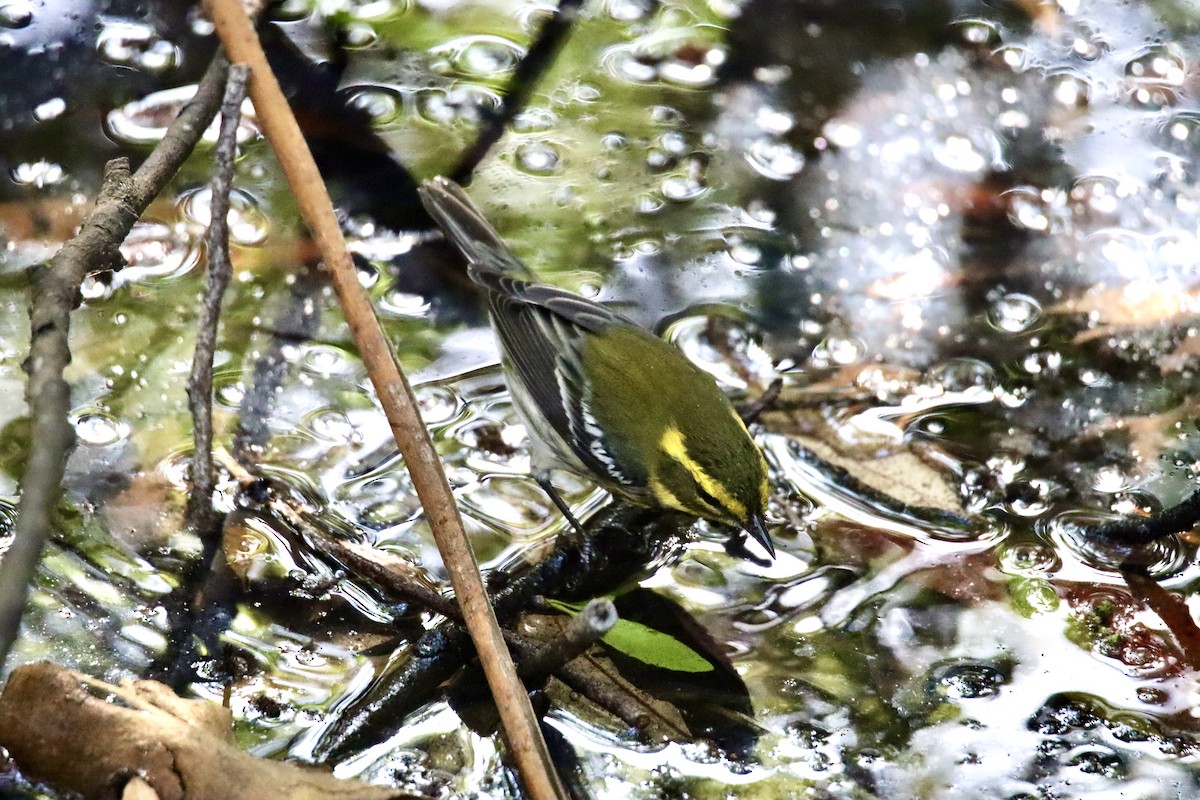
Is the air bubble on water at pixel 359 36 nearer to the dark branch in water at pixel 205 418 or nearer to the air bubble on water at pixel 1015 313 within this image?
the dark branch in water at pixel 205 418

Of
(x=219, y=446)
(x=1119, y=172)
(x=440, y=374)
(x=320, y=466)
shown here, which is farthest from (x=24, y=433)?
(x=1119, y=172)

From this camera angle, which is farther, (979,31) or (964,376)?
(979,31)

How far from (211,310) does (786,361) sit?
2.26m

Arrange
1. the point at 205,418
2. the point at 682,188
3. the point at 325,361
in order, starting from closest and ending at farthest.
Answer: the point at 205,418, the point at 325,361, the point at 682,188

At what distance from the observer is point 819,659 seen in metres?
3.53

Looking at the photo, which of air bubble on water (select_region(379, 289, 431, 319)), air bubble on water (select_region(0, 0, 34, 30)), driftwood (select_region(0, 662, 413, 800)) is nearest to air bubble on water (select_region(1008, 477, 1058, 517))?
air bubble on water (select_region(379, 289, 431, 319))

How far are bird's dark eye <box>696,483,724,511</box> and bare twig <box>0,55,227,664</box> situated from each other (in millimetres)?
1870

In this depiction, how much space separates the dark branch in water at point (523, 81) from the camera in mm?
5523

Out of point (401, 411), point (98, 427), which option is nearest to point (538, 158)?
point (98, 427)

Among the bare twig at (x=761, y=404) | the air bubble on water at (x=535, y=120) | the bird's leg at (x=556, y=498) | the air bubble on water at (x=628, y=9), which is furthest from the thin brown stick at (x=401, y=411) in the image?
the air bubble on water at (x=628, y=9)

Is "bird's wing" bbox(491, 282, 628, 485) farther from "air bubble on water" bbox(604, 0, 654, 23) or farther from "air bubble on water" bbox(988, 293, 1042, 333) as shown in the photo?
"air bubble on water" bbox(604, 0, 654, 23)

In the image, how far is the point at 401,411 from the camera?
2.97 m

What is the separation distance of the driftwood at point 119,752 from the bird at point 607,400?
1493mm

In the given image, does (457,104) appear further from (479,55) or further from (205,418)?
(205,418)
